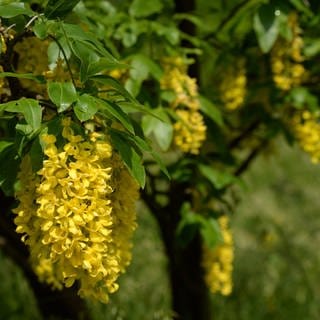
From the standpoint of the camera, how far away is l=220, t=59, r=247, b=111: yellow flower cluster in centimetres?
307

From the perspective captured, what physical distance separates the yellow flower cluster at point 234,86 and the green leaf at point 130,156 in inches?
56.1

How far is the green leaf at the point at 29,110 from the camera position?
5.39ft

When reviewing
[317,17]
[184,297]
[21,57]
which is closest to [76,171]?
[21,57]

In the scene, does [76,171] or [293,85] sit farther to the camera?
[293,85]

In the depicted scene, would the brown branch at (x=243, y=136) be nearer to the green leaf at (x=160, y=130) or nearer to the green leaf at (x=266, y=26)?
the green leaf at (x=266, y=26)

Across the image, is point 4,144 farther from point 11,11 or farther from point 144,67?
point 144,67

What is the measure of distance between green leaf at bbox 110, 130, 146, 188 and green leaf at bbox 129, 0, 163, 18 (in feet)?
3.44

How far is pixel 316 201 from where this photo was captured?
749cm

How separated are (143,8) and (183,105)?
0.38 metres

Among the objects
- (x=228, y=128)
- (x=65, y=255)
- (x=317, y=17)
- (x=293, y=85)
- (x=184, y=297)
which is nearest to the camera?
(x=65, y=255)

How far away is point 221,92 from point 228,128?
1.33 ft

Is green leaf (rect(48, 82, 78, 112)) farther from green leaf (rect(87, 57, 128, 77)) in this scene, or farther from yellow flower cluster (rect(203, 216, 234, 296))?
yellow flower cluster (rect(203, 216, 234, 296))

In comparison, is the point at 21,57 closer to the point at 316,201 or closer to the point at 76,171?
the point at 76,171

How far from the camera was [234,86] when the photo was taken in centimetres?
308
